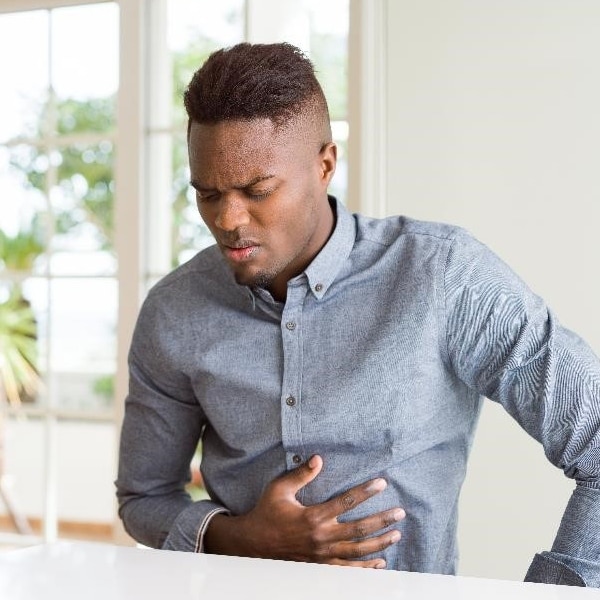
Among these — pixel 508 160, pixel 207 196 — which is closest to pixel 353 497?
pixel 207 196

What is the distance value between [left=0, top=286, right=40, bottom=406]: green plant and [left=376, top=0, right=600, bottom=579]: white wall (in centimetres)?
293

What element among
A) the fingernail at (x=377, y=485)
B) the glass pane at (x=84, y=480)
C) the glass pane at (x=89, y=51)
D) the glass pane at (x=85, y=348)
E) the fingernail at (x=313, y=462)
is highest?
the glass pane at (x=89, y=51)

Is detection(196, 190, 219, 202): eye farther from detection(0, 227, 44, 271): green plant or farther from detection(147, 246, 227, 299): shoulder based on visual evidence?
detection(0, 227, 44, 271): green plant

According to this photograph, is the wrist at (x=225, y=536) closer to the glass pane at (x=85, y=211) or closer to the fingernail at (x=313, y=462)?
the fingernail at (x=313, y=462)

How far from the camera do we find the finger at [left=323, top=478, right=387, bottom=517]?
1542 millimetres

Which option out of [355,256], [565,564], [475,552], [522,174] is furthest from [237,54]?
[475,552]

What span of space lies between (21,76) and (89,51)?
526 mm

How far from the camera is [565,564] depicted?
4.73 feet

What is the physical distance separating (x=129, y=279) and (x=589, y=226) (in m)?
1.56

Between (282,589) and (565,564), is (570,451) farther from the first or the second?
(282,589)

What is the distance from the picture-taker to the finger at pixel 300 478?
5.15 feet

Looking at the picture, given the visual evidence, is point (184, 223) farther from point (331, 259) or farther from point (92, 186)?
point (92, 186)

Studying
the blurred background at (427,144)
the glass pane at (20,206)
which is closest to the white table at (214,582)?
the blurred background at (427,144)

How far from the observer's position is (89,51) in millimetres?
6012
